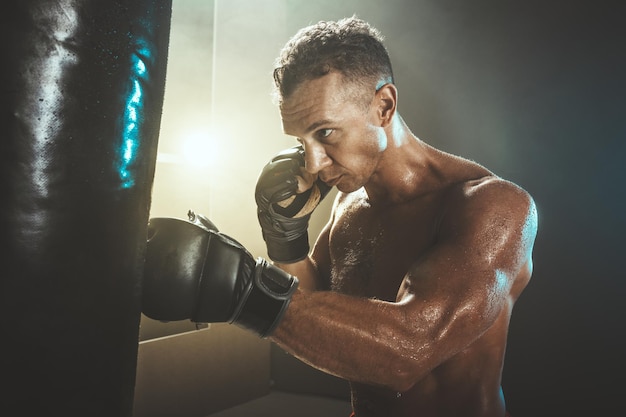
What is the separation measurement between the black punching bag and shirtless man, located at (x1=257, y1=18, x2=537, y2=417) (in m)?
0.46

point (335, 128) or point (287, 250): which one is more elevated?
point (335, 128)

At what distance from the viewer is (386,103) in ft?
5.41

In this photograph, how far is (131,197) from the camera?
604 millimetres

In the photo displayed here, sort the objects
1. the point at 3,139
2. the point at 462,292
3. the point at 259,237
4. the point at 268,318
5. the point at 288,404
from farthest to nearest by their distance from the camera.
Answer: the point at 259,237, the point at 288,404, the point at 462,292, the point at 268,318, the point at 3,139

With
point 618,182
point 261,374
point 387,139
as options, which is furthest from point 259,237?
point 618,182

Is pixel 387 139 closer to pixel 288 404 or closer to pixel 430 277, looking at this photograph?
pixel 430 277

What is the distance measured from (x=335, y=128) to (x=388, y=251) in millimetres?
500

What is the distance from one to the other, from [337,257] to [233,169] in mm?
2078

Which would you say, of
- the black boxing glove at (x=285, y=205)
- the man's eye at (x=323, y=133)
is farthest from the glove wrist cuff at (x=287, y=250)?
the man's eye at (x=323, y=133)

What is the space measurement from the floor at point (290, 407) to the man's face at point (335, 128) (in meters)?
2.30

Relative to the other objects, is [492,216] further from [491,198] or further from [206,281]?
[206,281]

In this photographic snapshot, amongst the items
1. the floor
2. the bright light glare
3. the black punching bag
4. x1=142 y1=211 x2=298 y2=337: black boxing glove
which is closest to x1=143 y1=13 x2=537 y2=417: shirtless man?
x1=142 y1=211 x2=298 y2=337: black boxing glove

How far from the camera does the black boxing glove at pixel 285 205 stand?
173 cm

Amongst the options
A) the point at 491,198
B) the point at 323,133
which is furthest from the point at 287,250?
the point at 491,198
